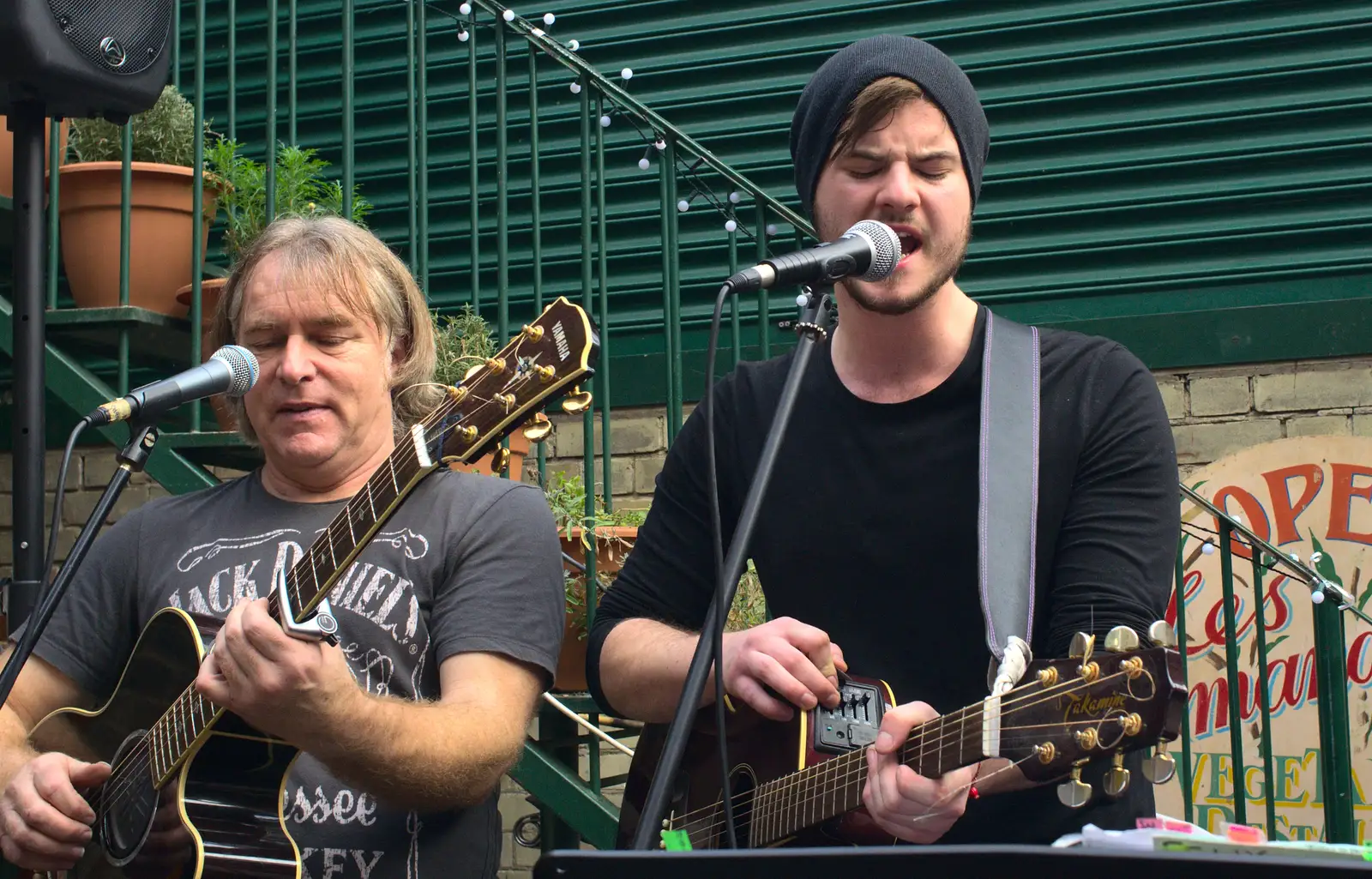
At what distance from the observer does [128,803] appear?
8.19ft

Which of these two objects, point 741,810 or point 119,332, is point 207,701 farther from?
point 119,332

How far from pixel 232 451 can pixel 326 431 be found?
3.97ft

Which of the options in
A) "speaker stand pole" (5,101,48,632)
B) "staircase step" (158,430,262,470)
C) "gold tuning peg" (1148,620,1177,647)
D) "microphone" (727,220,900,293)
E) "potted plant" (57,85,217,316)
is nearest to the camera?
"gold tuning peg" (1148,620,1177,647)

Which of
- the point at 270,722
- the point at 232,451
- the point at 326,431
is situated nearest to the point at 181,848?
the point at 270,722

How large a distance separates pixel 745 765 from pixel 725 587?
1.63 ft

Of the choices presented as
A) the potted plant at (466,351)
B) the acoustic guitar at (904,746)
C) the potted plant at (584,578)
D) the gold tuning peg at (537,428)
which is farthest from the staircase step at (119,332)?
the acoustic guitar at (904,746)

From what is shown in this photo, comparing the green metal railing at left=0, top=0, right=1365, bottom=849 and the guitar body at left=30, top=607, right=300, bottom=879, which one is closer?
the guitar body at left=30, top=607, right=300, bottom=879

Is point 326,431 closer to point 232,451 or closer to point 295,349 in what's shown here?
point 295,349

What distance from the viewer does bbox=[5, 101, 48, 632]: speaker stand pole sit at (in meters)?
2.78

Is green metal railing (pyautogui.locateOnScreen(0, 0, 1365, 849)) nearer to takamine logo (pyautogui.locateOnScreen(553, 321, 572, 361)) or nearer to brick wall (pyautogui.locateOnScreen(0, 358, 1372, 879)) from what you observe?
brick wall (pyautogui.locateOnScreen(0, 358, 1372, 879))

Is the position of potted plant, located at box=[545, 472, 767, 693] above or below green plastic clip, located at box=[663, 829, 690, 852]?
above

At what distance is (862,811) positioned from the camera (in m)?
1.96

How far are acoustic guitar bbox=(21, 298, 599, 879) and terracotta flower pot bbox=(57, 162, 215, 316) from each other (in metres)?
1.97

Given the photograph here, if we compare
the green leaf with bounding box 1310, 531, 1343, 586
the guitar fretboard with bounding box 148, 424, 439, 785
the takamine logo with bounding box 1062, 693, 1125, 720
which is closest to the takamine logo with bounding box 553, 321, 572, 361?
the guitar fretboard with bounding box 148, 424, 439, 785
